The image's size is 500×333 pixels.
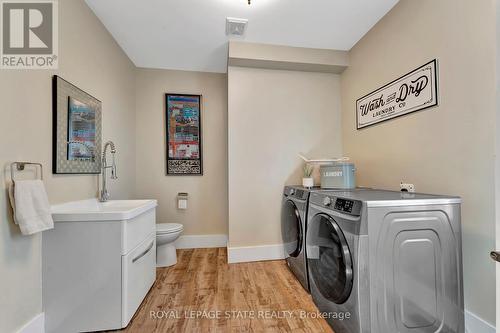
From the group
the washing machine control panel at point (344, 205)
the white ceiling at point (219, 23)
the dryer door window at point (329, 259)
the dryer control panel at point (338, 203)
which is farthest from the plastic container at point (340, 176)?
the white ceiling at point (219, 23)

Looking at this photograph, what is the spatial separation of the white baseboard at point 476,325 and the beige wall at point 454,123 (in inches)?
1.1

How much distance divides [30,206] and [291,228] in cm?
196

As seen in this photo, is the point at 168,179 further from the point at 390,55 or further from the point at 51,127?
the point at 390,55

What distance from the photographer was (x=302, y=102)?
2.73 m

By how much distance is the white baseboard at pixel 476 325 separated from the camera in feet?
4.07

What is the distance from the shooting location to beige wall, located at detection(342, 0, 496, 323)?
1263 mm

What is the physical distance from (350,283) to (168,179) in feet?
8.13

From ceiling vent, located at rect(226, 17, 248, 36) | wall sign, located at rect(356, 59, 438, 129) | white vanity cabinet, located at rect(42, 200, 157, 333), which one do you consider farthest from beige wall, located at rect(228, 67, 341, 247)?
white vanity cabinet, located at rect(42, 200, 157, 333)

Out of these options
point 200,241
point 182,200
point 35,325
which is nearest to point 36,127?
point 35,325

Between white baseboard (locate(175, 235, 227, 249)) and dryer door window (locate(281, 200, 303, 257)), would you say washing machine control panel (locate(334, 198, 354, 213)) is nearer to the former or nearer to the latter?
dryer door window (locate(281, 200, 303, 257))

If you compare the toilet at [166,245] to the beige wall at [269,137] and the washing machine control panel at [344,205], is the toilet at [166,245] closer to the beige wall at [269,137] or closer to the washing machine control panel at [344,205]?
the beige wall at [269,137]

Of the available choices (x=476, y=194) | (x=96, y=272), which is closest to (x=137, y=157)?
(x=96, y=272)

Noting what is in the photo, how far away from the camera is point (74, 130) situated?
1.70 m

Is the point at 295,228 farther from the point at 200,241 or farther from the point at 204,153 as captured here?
the point at 204,153
